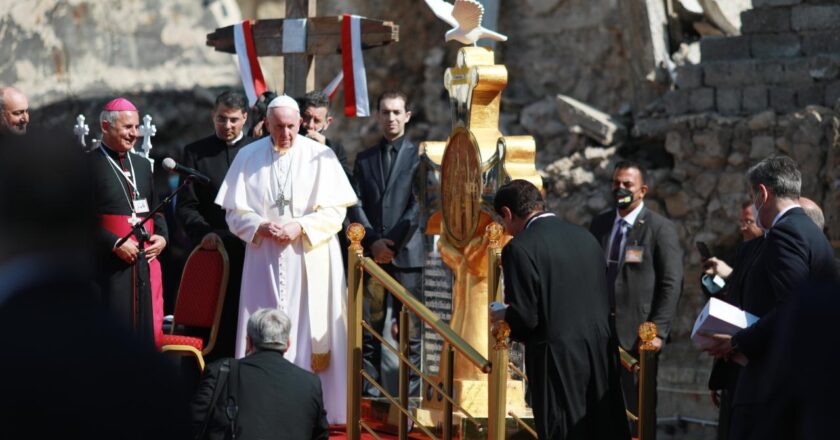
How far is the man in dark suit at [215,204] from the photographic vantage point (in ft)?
25.1

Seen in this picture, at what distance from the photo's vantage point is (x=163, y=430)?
223 cm

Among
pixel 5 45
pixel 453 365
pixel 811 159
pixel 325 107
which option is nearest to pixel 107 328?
pixel 453 365

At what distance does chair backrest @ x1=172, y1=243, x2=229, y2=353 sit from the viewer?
24.5 feet

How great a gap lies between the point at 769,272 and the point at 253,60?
5.53 meters

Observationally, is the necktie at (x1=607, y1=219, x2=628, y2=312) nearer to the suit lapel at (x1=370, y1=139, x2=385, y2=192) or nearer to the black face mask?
the black face mask

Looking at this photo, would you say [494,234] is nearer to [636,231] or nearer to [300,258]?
[300,258]

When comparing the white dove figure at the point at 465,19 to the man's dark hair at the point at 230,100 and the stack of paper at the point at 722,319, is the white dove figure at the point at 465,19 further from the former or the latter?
the stack of paper at the point at 722,319

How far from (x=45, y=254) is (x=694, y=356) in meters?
10.1

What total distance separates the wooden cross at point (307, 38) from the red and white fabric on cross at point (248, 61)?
0.18ft

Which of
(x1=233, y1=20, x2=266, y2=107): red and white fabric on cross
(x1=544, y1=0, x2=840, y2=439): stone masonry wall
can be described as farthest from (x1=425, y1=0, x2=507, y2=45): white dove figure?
(x1=544, y1=0, x2=840, y2=439): stone masonry wall

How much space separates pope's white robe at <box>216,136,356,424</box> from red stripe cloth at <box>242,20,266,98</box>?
2.64 m

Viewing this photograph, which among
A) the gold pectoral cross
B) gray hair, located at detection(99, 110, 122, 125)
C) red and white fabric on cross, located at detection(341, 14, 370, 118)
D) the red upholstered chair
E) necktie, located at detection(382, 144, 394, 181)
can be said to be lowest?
the red upholstered chair

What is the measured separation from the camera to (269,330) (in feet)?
17.8

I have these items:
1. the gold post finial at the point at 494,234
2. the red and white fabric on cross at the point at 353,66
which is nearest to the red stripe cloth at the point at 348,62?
the red and white fabric on cross at the point at 353,66
